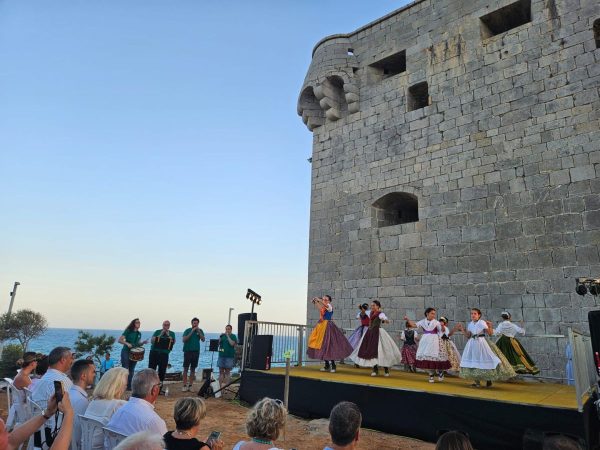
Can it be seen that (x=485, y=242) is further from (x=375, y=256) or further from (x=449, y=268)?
(x=375, y=256)

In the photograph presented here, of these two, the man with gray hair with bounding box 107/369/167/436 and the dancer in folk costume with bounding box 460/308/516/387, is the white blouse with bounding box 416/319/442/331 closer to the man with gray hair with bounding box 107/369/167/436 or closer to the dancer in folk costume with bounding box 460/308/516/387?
the dancer in folk costume with bounding box 460/308/516/387

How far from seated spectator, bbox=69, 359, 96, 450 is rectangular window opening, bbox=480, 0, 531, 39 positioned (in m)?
10.3

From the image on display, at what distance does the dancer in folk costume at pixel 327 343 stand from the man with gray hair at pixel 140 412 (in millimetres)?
5129

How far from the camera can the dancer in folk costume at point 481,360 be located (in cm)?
578

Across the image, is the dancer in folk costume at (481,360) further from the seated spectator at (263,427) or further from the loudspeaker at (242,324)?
the loudspeaker at (242,324)

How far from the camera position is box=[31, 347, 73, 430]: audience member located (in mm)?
2918

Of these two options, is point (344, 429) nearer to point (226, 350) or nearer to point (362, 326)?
point (362, 326)

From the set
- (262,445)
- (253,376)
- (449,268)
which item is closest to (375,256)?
(449,268)

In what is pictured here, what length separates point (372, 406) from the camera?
5750mm

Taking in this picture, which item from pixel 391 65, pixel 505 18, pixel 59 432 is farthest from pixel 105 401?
pixel 391 65

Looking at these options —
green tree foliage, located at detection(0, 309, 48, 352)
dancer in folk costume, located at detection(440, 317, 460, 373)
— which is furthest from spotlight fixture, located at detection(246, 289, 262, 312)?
green tree foliage, located at detection(0, 309, 48, 352)

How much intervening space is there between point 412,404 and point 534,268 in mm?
4012

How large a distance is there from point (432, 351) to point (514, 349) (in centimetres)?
156

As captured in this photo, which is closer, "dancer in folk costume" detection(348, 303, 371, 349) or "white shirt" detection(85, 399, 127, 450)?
"white shirt" detection(85, 399, 127, 450)
